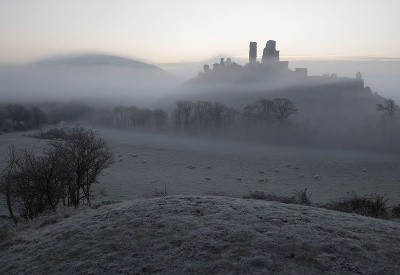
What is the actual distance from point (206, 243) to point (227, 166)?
41979 mm

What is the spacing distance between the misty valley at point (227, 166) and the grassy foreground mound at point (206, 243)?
0.11 metres

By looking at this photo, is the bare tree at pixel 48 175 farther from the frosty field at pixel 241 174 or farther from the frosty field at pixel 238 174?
the frosty field at pixel 241 174

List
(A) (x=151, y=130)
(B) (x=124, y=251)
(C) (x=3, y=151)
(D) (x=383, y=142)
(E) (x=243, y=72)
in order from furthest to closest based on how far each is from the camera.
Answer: (E) (x=243, y=72) < (A) (x=151, y=130) < (D) (x=383, y=142) < (C) (x=3, y=151) < (B) (x=124, y=251)

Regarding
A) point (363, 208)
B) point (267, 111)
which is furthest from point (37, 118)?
point (363, 208)

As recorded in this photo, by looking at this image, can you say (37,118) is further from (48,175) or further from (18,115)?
(48,175)

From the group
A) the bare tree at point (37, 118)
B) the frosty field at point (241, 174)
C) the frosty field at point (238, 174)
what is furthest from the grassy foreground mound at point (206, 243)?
the bare tree at point (37, 118)

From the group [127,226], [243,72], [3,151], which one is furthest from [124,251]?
[243,72]

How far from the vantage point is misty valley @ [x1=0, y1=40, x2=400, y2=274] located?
13.8 meters

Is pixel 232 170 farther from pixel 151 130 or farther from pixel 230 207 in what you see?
pixel 151 130

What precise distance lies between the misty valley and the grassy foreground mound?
110mm

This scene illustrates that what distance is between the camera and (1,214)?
1061 inches

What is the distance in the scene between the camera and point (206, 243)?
10742 mm

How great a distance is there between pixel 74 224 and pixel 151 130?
93306 mm

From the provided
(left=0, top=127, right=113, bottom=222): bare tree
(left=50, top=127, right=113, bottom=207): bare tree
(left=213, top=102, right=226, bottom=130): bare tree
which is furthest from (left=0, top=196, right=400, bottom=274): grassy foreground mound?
(left=213, top=102, right=226, bottom=130): bare tree
